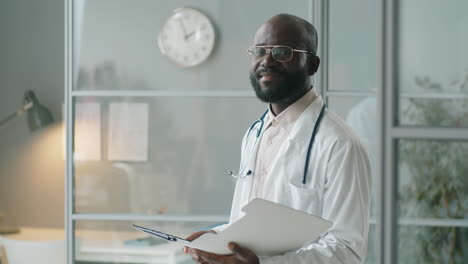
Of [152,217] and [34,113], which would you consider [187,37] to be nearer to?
[152,217]

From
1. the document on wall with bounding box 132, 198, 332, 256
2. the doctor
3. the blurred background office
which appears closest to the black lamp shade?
the blurred background office

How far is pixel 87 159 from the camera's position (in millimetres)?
3889

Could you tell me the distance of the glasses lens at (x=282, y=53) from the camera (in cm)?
170

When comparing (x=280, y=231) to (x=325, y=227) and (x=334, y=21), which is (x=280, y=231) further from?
(x=334, y=21)

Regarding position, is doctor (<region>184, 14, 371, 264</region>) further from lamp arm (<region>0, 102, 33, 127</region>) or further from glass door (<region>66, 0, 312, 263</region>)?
lamp arm (<region>0, 102, 33, 127</region>)

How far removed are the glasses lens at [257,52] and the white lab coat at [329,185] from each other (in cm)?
18

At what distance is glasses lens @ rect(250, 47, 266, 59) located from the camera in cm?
172

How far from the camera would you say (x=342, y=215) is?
1.54 meters

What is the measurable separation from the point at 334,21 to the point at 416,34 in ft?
7.52

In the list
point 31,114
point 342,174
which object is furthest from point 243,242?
point 31,114

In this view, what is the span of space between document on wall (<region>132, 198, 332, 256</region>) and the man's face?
1.24ft

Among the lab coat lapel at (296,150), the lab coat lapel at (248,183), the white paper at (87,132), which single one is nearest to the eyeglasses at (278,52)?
the lab coat lapel at (296,150)

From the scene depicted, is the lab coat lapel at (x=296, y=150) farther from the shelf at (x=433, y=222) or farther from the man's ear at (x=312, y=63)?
the shelf at (x=433, y=222)

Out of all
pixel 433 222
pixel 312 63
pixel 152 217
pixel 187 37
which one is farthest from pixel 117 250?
pixel 433 222
